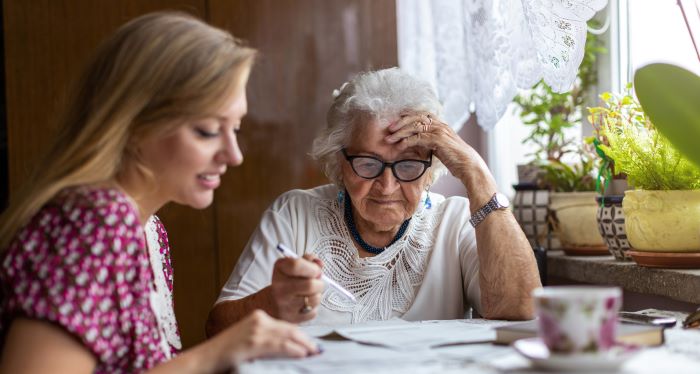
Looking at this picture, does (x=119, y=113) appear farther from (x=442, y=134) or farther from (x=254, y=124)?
(x=254, y=124)

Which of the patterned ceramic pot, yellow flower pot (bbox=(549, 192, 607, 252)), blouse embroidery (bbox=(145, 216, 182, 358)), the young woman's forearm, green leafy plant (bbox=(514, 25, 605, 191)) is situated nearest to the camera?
blouse embroidery (bbox=(145, 216, 182, 358))

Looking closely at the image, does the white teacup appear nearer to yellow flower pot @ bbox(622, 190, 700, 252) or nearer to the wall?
yellow flower pot @ bbox(622, 190, 700, 252)

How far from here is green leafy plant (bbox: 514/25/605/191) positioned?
7.63 feet

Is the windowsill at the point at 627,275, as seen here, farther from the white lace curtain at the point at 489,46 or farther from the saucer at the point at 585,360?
the saucer at the point at 585,360

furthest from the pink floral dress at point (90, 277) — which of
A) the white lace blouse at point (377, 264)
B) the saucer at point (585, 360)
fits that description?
the white lace blouse at point (377, 264)

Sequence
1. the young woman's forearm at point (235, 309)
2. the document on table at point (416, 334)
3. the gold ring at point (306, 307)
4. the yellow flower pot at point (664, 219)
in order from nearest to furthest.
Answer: the document on table at point (416, 334) → the gold ring at point (306, 307) → the young woman's forearm at point (235, 309) → the yellow flower pot at point (664, 219)

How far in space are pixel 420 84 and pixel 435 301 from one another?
50 centimetres

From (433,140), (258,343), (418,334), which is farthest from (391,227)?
(258,343)

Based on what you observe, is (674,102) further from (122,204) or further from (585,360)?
(122,204)

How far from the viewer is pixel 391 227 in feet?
6.13

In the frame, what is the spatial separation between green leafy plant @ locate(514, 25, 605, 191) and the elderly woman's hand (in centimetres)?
114

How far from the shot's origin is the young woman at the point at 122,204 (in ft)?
3.42

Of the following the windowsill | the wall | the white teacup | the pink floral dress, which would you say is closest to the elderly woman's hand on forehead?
the windowsill

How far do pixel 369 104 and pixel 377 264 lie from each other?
366mm
